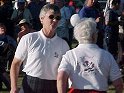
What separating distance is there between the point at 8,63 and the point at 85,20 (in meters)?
7.44

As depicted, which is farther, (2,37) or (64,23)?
(64,23)

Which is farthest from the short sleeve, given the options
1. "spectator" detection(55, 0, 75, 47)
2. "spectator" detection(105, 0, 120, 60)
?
"spectator" detection(105, 0, 120, 60)

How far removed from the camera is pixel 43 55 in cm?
523

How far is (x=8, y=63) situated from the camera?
12023 millimetres

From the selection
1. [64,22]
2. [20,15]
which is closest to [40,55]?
[64,22]

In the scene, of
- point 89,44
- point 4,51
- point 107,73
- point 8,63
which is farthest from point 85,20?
point 8,63

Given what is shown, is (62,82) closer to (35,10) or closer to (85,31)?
(85,31)

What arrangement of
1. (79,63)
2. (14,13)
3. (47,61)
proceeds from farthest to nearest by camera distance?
(14,13)
(47,61)
(79,63)

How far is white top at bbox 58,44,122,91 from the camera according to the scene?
461 centimetres

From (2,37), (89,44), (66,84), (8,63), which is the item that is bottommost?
(8,63)

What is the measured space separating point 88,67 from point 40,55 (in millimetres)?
782

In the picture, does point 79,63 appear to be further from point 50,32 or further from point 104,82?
point 50,32

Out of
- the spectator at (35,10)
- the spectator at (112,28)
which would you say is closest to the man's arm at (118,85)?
the spectator at (112,28)

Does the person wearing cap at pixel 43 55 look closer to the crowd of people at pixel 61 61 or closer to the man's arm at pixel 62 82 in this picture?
the crowd of people at pixel 61 61
